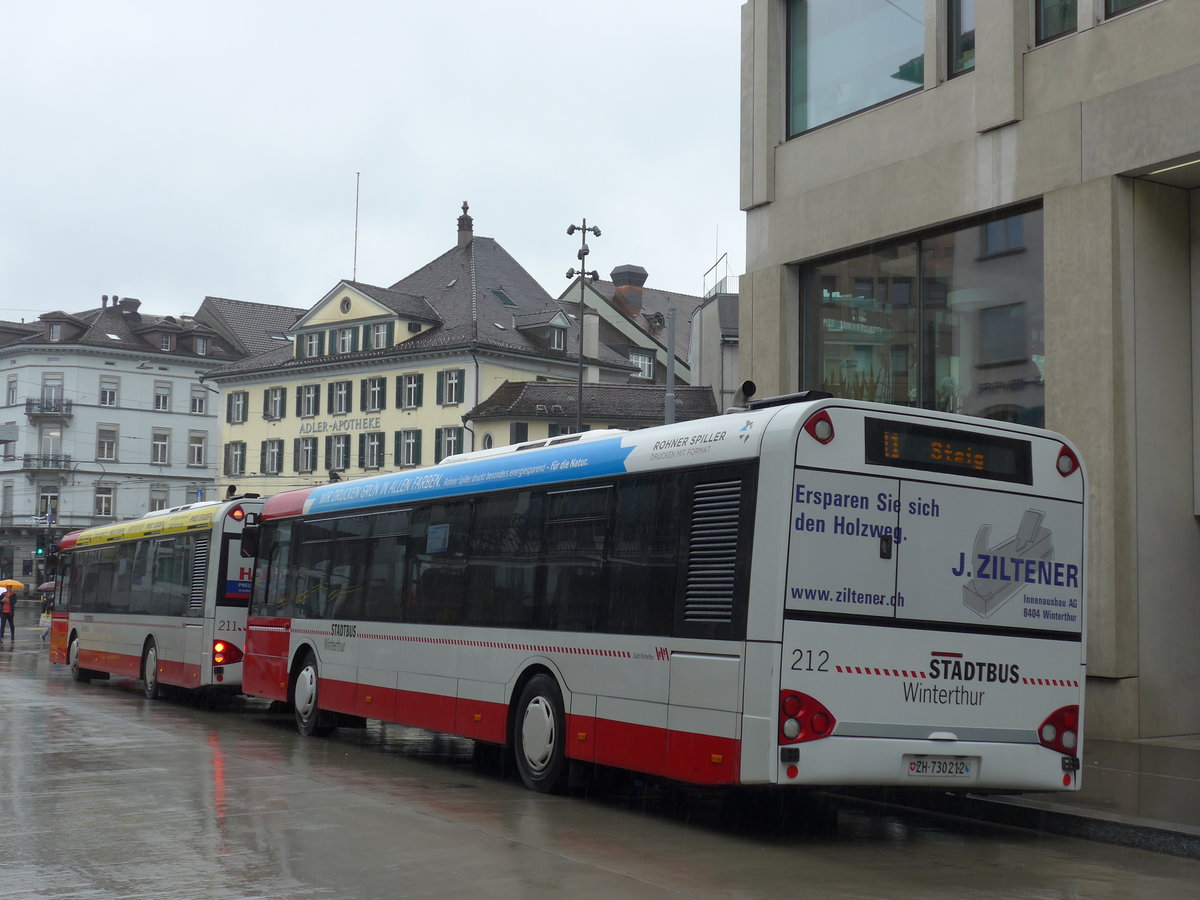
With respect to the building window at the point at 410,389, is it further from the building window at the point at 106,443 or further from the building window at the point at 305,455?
the building window at the point at 106,443

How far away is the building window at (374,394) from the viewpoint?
76750mm

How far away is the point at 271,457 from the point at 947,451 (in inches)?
2982

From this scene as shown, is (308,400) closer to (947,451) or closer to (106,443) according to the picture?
(106,443)

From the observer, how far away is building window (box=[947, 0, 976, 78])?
17.8 m

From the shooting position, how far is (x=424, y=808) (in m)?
11.1

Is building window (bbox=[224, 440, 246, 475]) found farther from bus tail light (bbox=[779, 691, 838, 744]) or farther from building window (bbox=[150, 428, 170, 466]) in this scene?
bus tail light (bbox=[779, 691, 838, 744])

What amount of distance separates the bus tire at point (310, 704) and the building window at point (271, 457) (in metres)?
66.4

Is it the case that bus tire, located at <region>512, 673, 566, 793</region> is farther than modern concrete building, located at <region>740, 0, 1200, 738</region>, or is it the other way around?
modern concrete building, located at <region>740, 0, 1200, 738</region>

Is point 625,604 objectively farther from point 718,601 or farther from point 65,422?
point 65,422

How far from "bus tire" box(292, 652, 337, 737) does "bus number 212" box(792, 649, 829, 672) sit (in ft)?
28.8

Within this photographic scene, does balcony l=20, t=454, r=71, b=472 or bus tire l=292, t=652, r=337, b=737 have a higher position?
balcony l=20, t=454, r=71, b=472

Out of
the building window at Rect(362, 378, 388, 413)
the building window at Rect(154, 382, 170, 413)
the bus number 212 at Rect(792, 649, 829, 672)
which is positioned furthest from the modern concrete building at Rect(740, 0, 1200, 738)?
the building window at Rect(154, 382, 170, 413)

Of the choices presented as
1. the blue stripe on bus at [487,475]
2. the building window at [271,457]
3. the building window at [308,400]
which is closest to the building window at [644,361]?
the building window at [308,400]

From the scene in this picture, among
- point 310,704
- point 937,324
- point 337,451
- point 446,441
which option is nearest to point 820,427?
point 937,324
